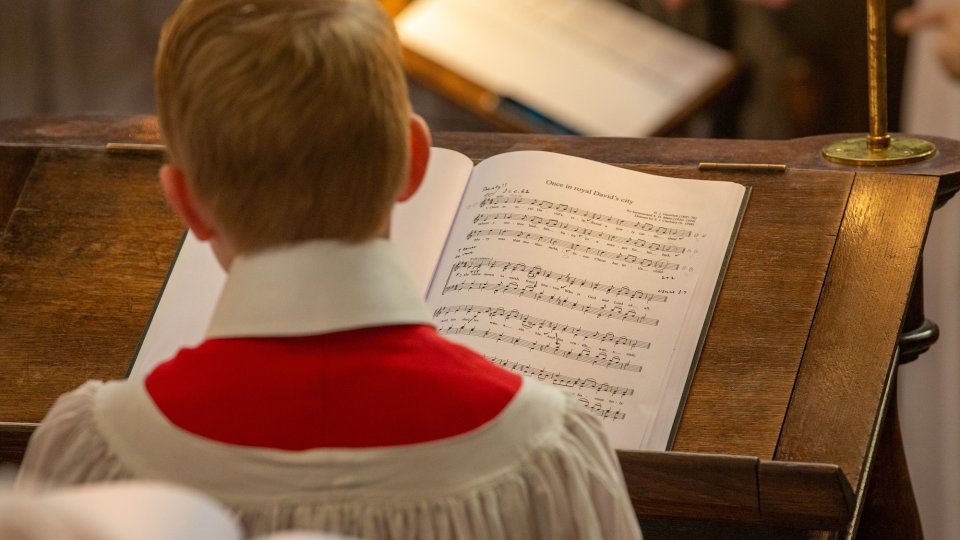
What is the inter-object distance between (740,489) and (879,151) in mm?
665

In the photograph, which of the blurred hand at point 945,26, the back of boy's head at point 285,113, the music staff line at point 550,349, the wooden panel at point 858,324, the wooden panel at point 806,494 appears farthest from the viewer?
the blurred hand at point 945,26

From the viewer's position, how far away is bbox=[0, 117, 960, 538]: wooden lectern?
1388 mm

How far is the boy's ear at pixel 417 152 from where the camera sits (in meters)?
1.16

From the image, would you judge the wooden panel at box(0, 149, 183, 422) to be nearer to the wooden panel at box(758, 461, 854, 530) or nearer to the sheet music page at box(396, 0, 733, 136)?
the wooden panel at box(758, 461, 854, 530)

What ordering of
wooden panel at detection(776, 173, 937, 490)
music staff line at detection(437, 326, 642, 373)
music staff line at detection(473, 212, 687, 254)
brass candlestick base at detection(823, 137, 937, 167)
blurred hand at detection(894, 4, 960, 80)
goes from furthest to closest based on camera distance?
blurred hand at detection(894, 4, 960, 80), brass candlestick base at detection(823, 137, 937, 167), music staff line at detection(473, 212, 687, 254), music staff line at detection(437, 326, 642, 373), wooden panel at detection(776, 173, 937, 490)

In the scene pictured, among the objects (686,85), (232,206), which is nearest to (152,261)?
(232,206)

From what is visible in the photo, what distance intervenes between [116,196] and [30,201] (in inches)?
4.9

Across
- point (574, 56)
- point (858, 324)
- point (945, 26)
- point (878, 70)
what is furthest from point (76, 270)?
point (574, 56)

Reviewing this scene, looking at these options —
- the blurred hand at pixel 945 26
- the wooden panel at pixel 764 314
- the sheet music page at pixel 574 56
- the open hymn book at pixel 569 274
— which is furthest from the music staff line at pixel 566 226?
the sheet music page at pixel 574 56

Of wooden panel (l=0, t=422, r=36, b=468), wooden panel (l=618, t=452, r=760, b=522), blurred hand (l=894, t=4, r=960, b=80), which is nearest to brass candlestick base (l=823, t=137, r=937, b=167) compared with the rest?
blurred hand (l=894, t=4, r=960, b=80)

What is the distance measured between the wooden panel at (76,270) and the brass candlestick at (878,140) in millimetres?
903

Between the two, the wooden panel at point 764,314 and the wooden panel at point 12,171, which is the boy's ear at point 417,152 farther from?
the wooden panel at point 12,171

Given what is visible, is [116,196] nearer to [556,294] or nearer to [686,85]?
[556,294]

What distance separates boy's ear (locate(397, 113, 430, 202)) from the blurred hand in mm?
1044
